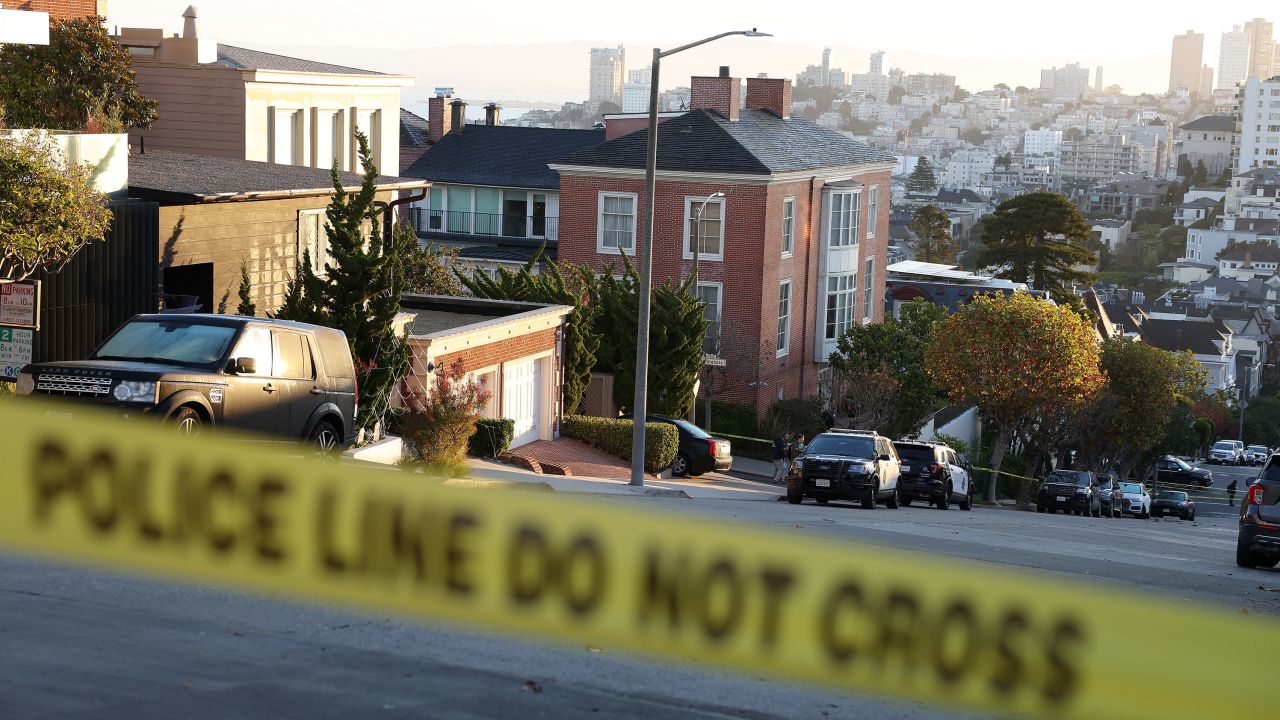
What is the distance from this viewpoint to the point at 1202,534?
31.8 meters

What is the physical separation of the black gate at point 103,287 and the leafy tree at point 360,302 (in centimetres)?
310

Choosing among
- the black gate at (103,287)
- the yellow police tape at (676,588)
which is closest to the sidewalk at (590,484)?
the black gate at (103,287)

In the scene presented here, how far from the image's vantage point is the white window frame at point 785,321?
2114 inches

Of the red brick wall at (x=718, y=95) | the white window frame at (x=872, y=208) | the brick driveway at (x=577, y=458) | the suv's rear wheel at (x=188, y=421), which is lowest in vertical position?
the brick driveway at (x=577, y=458)

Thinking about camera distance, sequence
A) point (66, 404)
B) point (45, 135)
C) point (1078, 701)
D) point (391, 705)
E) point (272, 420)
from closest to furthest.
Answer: point (1078, 701) → point (391, 705) → point (66, 404) → point (272, 420) → point (45, 135)

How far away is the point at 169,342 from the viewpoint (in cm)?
1548

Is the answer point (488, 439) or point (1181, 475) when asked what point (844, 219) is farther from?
point (1181, 475)

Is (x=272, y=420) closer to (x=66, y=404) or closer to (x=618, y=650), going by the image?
(x=66, y=404)

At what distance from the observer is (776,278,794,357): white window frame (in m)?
53.7

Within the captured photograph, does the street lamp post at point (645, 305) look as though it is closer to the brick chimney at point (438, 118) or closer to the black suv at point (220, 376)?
the black suv at point (220, 376)

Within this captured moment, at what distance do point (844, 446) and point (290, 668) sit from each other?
20468mm

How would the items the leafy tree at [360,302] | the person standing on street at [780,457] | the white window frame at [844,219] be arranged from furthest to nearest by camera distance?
the white window frame at [844,219], the person standing on street at [780,457], the leafy tree at [360,302]

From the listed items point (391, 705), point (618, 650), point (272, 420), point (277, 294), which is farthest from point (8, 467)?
point (277, 294)

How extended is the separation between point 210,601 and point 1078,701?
26.3 ft
